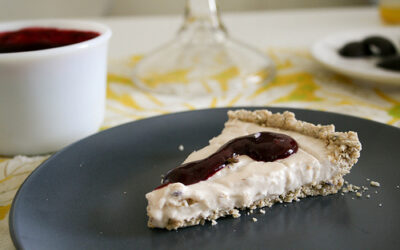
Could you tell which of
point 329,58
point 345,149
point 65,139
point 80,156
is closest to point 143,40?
point 329,58

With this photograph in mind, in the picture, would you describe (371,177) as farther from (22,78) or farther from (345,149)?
(22,78)

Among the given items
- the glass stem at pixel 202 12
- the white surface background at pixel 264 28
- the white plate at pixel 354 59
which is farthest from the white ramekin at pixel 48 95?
the white surface background at pixel 264 28

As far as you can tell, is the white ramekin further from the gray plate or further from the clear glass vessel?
the clear glass vessel

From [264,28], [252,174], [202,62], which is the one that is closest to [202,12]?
[202,62]

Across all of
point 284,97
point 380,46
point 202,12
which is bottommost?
point 284,97

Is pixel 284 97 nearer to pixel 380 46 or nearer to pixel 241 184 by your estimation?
pixel 380 46

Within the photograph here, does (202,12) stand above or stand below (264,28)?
above
